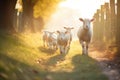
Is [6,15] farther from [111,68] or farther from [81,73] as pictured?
[81,73]

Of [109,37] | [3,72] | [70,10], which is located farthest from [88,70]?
[70,10]

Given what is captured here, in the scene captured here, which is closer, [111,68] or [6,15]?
[111,68]

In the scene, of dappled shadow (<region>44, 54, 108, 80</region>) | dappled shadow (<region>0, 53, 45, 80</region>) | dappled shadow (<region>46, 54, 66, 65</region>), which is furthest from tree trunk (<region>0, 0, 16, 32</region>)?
dappled shadow (<region>0, 53, 45, 80</region>)

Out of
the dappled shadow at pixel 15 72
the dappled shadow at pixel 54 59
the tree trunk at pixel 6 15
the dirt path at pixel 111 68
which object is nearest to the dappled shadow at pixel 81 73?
the dirt path at pixel 111 68

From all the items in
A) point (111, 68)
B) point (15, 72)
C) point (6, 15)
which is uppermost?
point (6, 15)

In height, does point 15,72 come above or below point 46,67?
above

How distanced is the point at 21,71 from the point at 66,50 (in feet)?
31.6

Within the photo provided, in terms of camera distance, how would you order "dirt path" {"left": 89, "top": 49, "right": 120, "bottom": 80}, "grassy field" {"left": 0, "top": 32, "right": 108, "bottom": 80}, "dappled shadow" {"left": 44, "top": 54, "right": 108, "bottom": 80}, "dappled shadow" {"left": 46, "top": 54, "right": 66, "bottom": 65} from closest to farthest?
1. "grassy field" {"left": 0, "top": 32, "right": 108, "bottom": 80}
2. "dappled shadow" {"left": 44, "top": 54, "right": 108, "bottom": 80}
3. "dirt path" {"left": 89, "top": 49, "right": 120, "bottom": 80}
4. "dappled shadow" {"left": 46, "top": 54, "right": 66, "bottom": 65}

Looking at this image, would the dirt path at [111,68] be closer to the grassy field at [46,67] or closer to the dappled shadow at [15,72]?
the grassy field at [46,67]

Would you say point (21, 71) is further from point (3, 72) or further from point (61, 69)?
point (61, 69)

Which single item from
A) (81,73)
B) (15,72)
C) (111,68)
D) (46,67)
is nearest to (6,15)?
(46,67)

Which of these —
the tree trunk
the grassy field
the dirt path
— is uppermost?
the tree trunk

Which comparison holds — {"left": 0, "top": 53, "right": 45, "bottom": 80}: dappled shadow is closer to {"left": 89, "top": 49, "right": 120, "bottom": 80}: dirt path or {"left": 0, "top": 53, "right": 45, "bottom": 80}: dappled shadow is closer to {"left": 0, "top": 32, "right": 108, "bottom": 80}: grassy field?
{"left": 0, "top": 32, "right": 108, "bottom": 80}: grassy field

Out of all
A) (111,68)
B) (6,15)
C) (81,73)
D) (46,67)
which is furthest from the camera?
(6,15)
